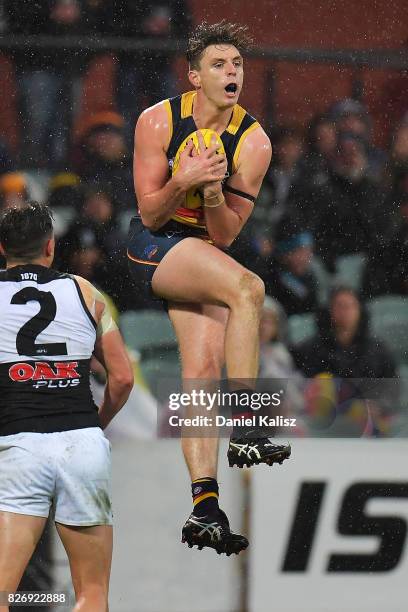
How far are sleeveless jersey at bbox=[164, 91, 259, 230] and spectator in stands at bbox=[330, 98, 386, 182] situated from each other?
130 centimetres

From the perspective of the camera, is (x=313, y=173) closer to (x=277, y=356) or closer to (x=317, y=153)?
(x=317, y=153)

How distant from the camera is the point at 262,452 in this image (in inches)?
150

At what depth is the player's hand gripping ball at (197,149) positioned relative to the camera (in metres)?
3.97

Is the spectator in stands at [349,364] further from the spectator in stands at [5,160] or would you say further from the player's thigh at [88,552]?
the player's thigh at [88,552]

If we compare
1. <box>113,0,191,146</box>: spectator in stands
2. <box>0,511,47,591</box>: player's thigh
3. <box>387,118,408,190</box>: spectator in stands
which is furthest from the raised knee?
<box>387,118,408,190</box>: spectator in stands

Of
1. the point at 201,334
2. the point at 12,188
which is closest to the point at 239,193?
the point at 201,334

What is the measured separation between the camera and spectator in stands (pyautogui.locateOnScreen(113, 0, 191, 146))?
5262 millimetres

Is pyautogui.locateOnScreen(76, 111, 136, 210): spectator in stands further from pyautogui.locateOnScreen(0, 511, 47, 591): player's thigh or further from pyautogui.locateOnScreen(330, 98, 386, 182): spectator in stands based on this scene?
pyautogui.locateOnScreen(0, 511, 47, 591): player's thigh

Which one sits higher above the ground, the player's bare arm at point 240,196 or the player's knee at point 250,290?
the player's bare arm at point 240,196

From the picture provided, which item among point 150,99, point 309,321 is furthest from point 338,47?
point 309,321

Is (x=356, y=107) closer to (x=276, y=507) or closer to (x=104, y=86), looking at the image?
(x=104, y=86)

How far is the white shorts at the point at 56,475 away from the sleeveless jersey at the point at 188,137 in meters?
0.86

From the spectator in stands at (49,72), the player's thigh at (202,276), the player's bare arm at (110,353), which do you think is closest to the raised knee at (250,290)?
the player's thigh at (202,276)

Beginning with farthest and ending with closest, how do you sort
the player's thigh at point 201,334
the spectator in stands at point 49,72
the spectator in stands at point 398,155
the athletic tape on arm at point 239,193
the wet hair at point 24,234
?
1. the spectator in stands at point 398,155
2. the spectator in stands at point 49,72
3. the player's thigh at point 201,334
4. the athletic tape on arm at point 239,193
5. the wet hair at point 24,234
